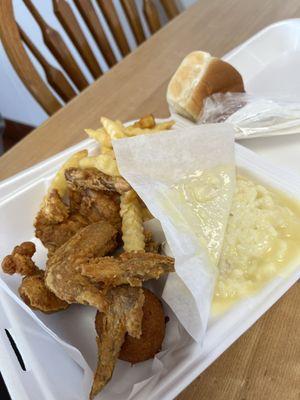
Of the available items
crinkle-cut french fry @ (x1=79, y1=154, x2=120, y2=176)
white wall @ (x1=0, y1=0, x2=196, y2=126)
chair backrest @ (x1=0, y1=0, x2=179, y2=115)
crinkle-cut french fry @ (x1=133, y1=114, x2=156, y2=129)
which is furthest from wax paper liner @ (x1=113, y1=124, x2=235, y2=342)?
white wall @ (x1=0, y1=0, x2=196, y2=126)

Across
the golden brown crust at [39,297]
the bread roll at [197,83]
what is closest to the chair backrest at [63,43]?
the bread roll at [197,83]

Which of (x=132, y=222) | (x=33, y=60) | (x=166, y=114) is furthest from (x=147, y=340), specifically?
(x=33, y=60)

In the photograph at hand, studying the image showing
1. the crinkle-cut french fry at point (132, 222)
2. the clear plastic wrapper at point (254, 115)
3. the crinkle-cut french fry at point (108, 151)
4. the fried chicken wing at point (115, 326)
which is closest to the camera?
the fried chicken wing at point (115, 326)

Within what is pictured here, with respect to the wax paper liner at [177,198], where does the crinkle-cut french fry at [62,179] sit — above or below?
above

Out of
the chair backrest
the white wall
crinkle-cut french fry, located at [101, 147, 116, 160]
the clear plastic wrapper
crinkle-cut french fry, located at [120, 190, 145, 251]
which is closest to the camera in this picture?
crinkle-cut french fry, located at [120, 190, 145, 251]

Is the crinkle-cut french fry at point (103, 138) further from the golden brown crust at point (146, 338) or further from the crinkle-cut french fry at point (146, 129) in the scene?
the golden brown crust at point (146, 338)

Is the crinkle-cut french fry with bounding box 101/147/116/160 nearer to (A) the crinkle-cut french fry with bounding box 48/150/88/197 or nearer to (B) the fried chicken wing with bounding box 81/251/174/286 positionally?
(A) the crinkle-cut french fry with bounding box 48/150/88/197

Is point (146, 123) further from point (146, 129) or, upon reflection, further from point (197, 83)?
point (197, 83)
